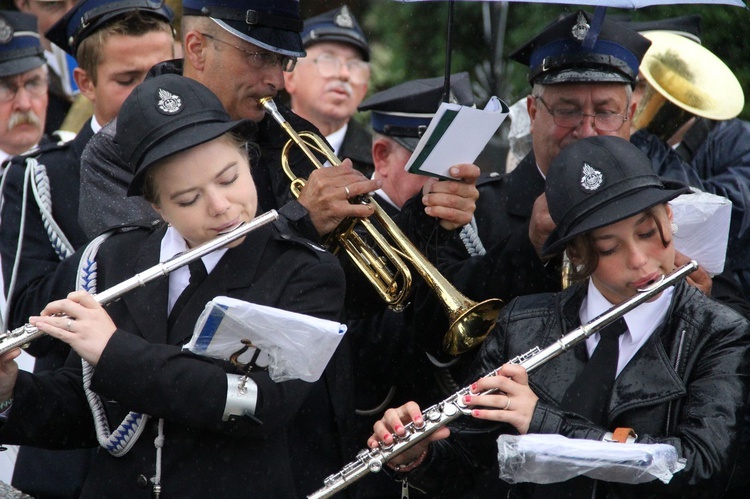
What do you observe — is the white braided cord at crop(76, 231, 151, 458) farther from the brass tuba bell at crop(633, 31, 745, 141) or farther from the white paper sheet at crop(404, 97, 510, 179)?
the brass tuba bell at crop(633, 31, 745, 141)

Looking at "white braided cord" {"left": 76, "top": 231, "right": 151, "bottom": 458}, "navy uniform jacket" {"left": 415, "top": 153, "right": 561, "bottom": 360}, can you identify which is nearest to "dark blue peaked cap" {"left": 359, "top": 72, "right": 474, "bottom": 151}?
"navy uniform jacket" {"left": 415, "top": 153, "right": 561, "bottom": 360}

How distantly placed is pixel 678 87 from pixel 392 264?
7.08 ft

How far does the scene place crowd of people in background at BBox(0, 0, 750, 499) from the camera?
393 centimetres

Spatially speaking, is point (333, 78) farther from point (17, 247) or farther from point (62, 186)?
point (17, 247)

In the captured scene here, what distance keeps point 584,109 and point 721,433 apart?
193cm

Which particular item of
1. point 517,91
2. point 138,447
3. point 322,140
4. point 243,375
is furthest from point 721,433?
point 517,91

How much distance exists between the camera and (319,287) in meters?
4.18

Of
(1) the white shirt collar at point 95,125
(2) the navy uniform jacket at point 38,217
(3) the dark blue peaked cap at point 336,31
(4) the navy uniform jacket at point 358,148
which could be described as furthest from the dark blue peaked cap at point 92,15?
(3) the dark blue peaked cap at point 336,31

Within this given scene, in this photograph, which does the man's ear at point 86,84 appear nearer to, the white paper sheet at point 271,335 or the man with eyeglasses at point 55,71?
the man with eyeglasses at point 55,71

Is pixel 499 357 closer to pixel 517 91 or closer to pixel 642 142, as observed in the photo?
pixel 642 142

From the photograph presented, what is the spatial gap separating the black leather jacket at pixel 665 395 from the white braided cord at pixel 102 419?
98 centimetres

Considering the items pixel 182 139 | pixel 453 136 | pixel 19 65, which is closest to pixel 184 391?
pixel 182 139

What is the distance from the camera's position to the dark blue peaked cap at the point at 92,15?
5.78 meters

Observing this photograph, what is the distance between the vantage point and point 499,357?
4312 millimetres
